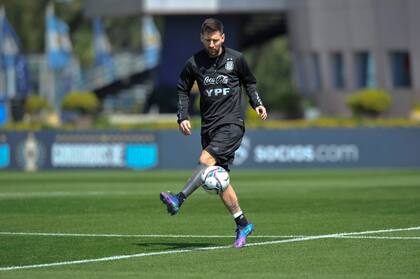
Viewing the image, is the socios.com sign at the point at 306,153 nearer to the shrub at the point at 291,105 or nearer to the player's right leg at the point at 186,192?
the player's right leg at the point at 186,192

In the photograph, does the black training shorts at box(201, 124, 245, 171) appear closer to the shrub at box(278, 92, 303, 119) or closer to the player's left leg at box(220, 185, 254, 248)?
the player's left leg at box(220, 185, 254, 248)

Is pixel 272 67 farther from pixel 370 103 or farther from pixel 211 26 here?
pixel 211 26

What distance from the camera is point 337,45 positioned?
58.1 metres

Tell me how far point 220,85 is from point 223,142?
23.5 inches

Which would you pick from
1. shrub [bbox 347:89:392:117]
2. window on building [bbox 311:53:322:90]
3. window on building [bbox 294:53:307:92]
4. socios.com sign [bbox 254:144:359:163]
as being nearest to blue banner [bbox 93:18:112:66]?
window on building [bbox 294:53:307:92]

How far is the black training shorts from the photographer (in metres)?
12.2

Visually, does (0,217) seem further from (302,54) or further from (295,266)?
(302,54)

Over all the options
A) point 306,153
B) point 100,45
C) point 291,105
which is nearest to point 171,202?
point 306,153

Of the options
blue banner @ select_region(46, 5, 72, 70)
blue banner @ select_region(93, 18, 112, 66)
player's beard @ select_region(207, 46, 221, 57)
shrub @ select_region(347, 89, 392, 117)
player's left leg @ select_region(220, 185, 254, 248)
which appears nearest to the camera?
player's left leg @ select_region(220, 185, 254, 248)

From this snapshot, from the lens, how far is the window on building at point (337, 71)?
5928cm

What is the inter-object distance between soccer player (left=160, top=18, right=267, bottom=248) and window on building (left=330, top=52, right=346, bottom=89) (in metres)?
46.9

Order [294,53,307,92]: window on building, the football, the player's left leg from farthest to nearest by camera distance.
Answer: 1. [294,53,307,92]: window on building
2. the player's left leg
3. the football

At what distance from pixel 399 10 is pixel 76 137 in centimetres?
1932

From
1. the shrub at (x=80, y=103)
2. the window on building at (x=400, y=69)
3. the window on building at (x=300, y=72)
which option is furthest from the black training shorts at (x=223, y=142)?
the window on building at (x=300, y=72)
